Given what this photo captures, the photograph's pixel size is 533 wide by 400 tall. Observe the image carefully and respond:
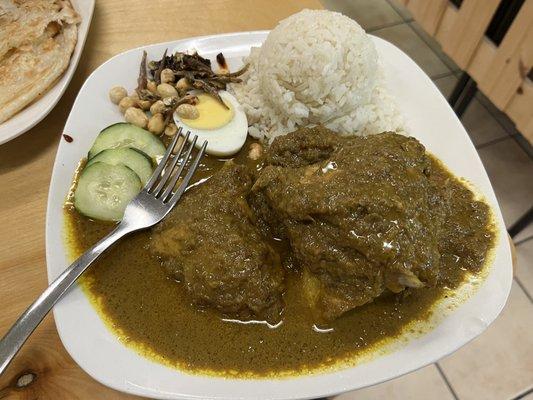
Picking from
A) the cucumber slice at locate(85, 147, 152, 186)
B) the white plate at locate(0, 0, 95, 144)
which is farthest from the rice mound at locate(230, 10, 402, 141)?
the white plate at locate(0, 0, 95, 144)

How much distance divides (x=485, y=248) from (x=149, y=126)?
1.60 metres

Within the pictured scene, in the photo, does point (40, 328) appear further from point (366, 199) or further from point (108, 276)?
point (366, 199)

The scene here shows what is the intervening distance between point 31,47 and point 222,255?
1.54 meters

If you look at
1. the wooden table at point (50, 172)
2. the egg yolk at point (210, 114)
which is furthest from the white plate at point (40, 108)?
the egg yolk at point (210, 114)

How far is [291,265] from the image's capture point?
1.83m

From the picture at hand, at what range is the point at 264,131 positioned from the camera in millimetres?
2350

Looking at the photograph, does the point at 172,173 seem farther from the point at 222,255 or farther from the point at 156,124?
the point at 222,255

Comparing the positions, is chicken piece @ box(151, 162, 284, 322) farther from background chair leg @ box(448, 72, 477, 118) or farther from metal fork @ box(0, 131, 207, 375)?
background chair leg @ box(448, 72, 477, 118)

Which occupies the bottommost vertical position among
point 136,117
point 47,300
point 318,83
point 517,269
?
point 517,269

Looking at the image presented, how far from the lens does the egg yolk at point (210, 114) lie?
7.25 ft

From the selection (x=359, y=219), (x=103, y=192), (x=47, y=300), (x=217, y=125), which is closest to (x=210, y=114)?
(x=217, y=125)

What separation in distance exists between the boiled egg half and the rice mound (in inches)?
3.6

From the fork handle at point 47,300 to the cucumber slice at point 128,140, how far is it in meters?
0.44

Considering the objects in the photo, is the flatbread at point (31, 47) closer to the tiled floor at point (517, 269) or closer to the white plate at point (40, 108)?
the white plate at point (40, 108)
